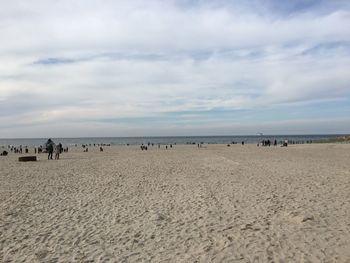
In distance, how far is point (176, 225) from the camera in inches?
358

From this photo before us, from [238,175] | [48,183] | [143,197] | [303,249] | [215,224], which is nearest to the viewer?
[303,249]

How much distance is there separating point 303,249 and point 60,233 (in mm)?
4890

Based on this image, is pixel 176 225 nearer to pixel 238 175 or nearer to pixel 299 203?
pixel 299 203

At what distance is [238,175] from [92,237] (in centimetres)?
1154

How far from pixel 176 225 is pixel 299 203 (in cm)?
388

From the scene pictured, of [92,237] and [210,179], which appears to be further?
[210,179]

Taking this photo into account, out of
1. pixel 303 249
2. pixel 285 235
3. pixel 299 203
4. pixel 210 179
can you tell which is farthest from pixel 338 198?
pixel 210 179

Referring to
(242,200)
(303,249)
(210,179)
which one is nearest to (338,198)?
(242,200)

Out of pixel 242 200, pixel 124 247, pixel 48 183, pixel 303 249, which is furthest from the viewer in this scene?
pixel 48 183

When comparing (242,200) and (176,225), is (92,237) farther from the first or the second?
(242,200)

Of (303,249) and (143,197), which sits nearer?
(303,249)

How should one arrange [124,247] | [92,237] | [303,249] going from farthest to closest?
[92,237] → [124,247] → [303,249]

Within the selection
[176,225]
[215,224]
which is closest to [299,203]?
[215,224]

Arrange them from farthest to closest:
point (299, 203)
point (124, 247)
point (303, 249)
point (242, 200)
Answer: point (242, 200) < point (299, 203) < point (124, 247) < point (303, 249)
